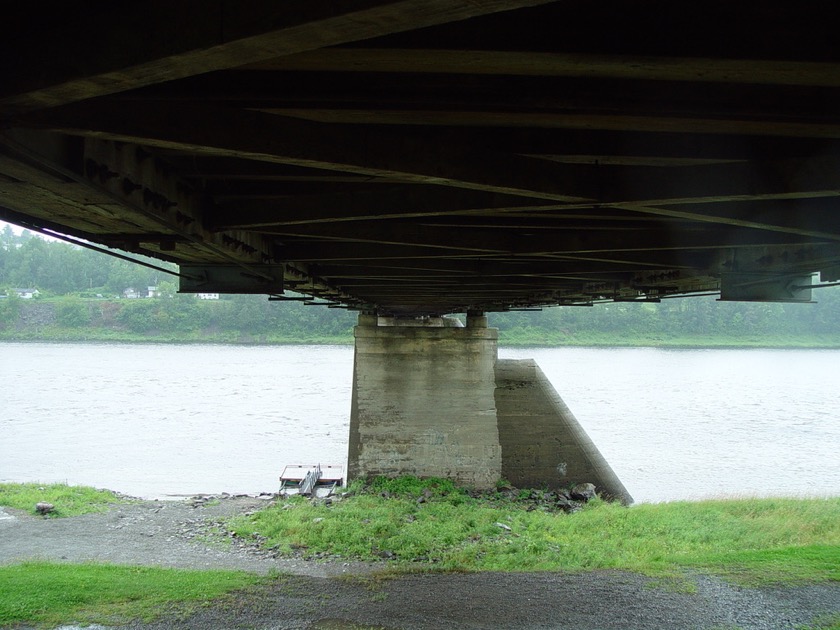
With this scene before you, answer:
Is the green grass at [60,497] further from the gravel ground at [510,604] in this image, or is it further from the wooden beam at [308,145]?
the wooden beam at [308,145]

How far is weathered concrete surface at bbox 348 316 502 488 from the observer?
27.1 m

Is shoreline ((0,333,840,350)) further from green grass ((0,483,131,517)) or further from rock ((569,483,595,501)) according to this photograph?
green grass ((0,483,131,517))

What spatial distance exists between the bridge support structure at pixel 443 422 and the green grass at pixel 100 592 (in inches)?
579

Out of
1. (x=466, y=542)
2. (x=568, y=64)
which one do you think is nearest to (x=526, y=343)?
(x=466, y=542)

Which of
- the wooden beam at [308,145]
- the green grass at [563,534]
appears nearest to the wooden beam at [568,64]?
the wooden beam at [308,145]

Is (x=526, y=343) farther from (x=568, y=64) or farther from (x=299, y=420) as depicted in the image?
(x=568, y=64)

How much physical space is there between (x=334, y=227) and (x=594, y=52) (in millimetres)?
4451

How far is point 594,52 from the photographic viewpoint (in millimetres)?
2969

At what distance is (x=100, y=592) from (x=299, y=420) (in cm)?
2785

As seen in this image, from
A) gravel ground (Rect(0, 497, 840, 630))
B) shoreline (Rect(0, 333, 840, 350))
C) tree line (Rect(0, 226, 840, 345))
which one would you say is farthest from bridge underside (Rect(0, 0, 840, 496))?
tree line (Rect(0, 226, 840, 345))

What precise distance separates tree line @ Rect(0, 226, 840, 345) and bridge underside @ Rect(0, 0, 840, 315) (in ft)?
208

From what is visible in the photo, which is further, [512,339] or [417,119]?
[512,339]

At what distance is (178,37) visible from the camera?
2574 mm

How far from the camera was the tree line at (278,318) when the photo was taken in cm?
7119
